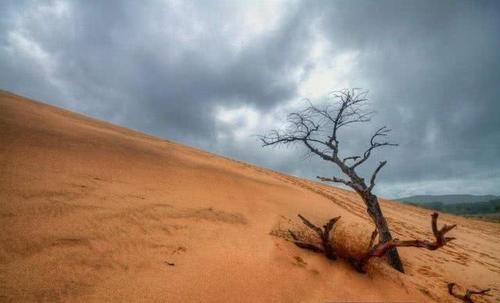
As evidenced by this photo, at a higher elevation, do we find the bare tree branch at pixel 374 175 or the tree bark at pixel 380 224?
the bare tree branch at pixel 374 175

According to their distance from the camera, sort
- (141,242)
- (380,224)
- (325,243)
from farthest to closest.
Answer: (380,224), (325,243), (141,242)

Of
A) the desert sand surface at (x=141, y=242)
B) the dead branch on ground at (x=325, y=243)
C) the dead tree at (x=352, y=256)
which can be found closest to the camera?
the desert sand surface at (x=141, y=242)

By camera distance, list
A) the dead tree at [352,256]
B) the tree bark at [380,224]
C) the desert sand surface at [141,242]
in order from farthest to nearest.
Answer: the tree bark at [380,224], the dead tree at [352,256], the desert sand surface at [141,242]

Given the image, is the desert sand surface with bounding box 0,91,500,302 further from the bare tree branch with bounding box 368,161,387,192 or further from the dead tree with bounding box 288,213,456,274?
the bare tree branch with bounding box 368,161,387,192

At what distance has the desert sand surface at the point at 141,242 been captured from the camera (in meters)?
2.13

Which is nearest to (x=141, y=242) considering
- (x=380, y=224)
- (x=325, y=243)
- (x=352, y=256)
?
(x=325, y=243)

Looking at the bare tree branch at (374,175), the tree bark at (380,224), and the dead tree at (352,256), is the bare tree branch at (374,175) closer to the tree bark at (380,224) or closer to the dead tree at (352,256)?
the tree bark at (380,224)

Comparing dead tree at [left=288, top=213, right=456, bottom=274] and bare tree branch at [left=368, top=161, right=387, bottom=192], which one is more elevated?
bare tree branch at [left=368, top=161, right=387, bottom=192]

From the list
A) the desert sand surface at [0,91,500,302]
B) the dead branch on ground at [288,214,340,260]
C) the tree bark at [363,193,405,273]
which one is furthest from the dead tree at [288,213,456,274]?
the tree bark at [363,193,405,273]

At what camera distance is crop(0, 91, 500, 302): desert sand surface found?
6.98 ft

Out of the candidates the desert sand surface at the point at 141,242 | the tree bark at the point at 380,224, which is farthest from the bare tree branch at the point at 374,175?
the desert sand surface at the point at 141,242

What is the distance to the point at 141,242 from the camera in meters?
2.79

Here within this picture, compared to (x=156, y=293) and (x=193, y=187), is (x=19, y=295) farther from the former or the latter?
(x=193, y=187)

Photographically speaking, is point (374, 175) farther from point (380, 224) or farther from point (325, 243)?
point (325, 243)
